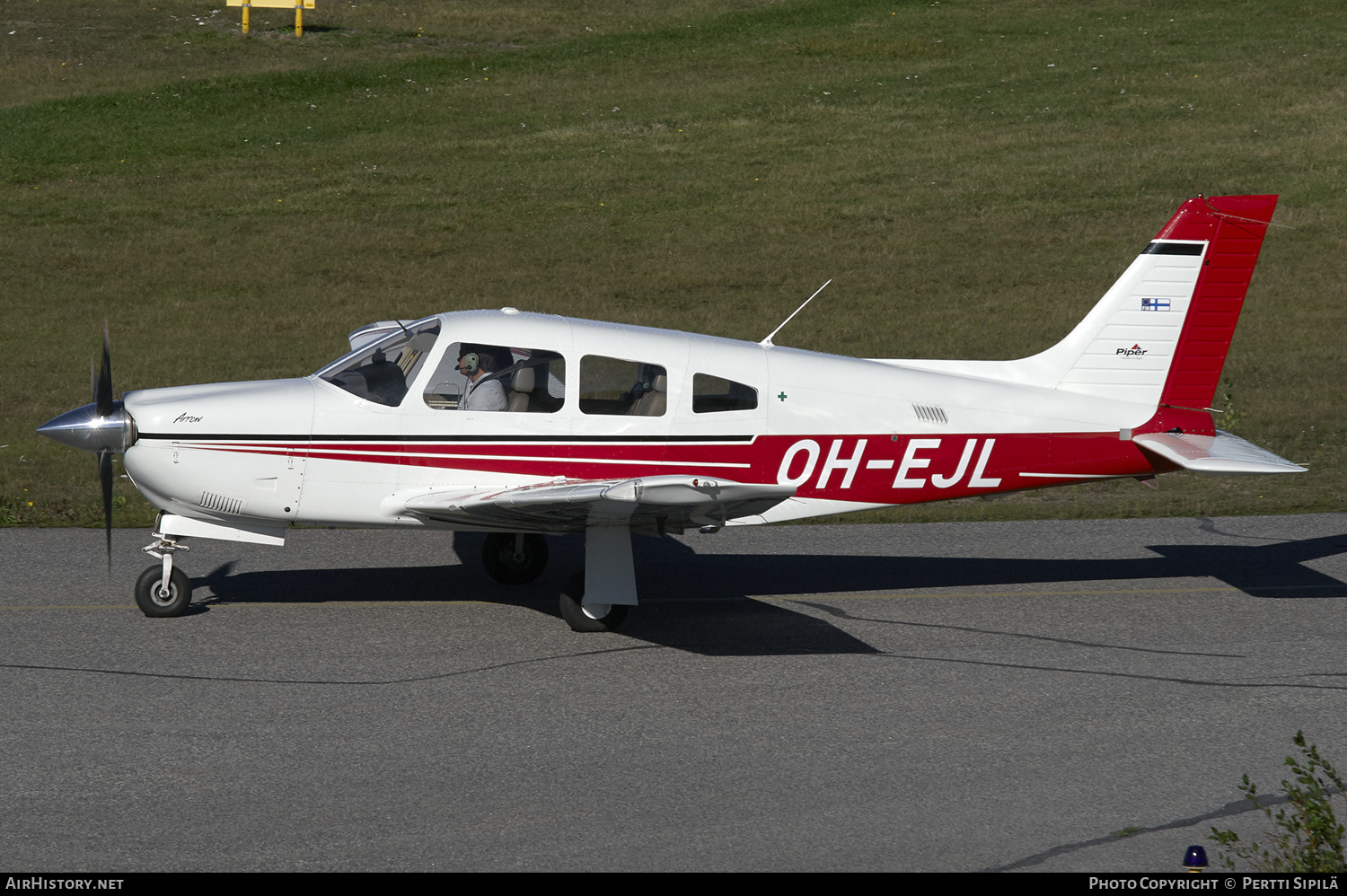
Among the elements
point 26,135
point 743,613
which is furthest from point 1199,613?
point 26,135

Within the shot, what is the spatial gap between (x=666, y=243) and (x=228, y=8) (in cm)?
2206

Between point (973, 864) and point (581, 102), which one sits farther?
point (581, 102)

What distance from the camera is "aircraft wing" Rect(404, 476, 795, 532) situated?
8016 millimetres

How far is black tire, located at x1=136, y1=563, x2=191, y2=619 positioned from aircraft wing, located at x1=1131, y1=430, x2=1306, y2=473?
23.0 feet

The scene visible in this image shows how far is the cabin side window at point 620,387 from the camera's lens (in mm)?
9453

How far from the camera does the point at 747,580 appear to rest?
35.4 ft

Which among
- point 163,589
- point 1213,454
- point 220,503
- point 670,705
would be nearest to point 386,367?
point 220,503

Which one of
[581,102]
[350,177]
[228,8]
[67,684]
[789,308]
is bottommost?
[67,684]

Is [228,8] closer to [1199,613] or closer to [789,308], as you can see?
[789,308]

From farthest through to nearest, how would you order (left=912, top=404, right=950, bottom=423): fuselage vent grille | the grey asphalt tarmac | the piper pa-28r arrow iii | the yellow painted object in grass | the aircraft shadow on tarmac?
1. the yellow painted object in grass
2. (left=912, top=404, right=950, bottom=423): fuselage vent grille
3. the aircraft shadow on tarmac
4. the piper pa-28r arrow iii
5. the grey asphalt tarmac

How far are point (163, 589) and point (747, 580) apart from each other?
14.5 ft

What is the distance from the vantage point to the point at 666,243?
24922 mm

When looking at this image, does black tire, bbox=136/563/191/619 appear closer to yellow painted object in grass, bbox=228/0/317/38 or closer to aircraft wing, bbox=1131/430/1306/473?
aircraft wing, bbox=1131/430/1306/473

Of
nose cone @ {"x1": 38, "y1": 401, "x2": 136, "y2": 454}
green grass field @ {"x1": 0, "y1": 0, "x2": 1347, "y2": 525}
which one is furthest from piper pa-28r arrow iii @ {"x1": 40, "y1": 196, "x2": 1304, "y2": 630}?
green grass field @ {"x1": 0, "y1": 0, "x2": 1347, "y2": 525}
